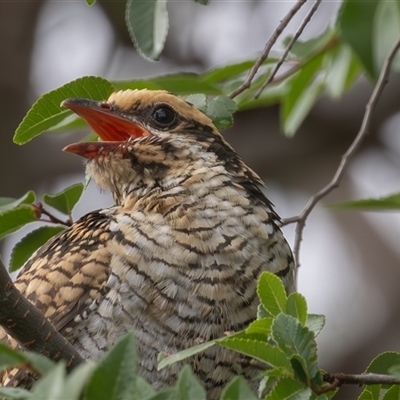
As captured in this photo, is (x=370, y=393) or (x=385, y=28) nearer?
(x=370, y=393)

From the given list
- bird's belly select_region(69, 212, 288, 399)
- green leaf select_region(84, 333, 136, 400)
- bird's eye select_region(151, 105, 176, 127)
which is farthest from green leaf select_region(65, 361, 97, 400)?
bird's eye select_region(151, 105, 176, 127)

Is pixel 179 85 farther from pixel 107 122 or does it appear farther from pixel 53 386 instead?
pixel 53 386

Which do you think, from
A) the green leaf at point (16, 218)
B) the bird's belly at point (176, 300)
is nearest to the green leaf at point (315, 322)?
the bird's belly at point (176, 300)

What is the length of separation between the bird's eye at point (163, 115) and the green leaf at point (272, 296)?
4.79 feet

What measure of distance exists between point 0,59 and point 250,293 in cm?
421

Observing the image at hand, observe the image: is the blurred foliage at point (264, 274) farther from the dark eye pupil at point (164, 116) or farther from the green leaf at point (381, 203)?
the dark eye pupil at point (164, 116)

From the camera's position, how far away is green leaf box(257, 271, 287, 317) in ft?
7.08

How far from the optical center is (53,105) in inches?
121

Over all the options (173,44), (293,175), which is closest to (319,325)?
(293,175)

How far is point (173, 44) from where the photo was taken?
22.1 feet

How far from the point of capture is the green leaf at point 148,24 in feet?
8.63

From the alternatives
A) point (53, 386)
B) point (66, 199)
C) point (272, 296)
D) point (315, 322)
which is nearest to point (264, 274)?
point (272, 296)

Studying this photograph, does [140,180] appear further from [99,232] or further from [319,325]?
[319,325]

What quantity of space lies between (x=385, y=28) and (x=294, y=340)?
1.58 m
